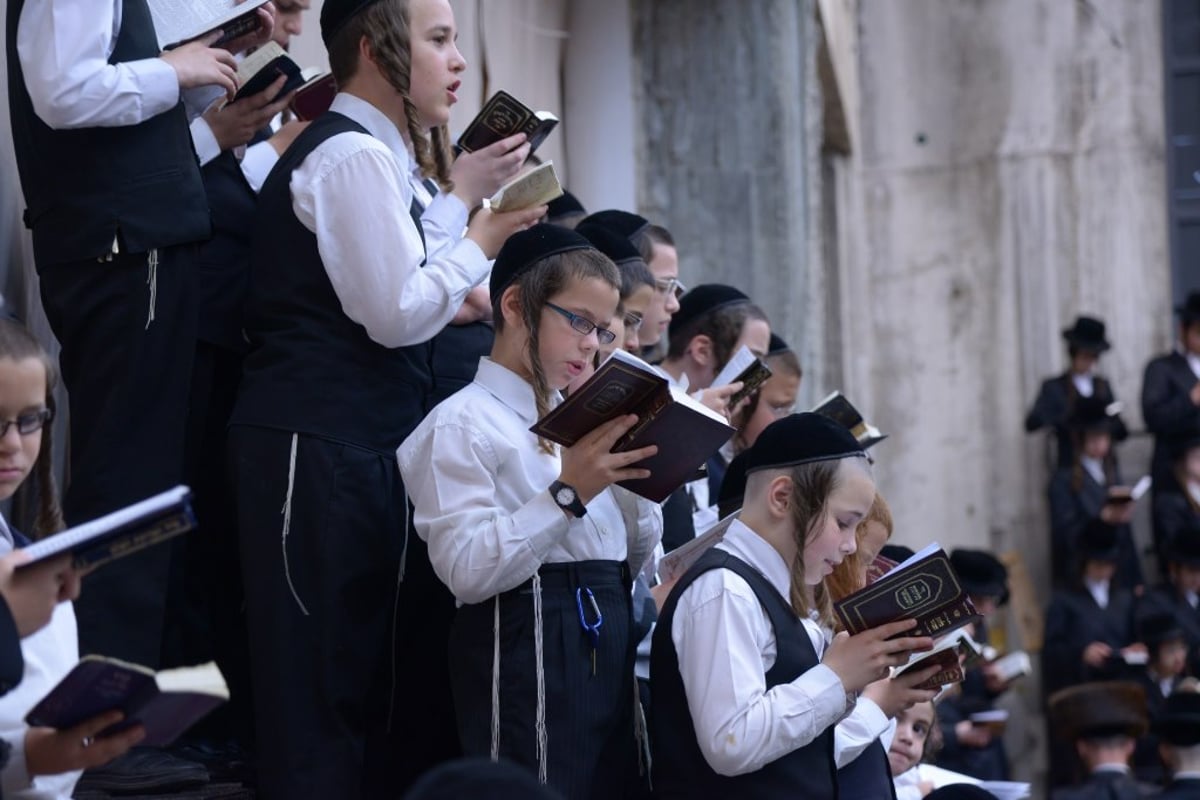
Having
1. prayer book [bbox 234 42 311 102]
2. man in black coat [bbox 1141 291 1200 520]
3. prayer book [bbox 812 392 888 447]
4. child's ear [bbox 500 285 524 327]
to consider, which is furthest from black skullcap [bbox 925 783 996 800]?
man in black coat [bbox 1141 291 1200 520]

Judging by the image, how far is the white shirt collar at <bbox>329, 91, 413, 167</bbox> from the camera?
13.0 feet

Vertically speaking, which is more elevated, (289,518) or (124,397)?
(124,397)

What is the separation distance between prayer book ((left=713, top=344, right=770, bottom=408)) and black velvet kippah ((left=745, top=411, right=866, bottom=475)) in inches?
21.4

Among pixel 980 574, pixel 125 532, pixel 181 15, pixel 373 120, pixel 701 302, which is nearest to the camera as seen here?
pixel 125 532

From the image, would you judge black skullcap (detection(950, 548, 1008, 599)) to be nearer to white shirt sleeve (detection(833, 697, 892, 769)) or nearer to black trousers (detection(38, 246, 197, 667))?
white shirt sleeve (detection(833, 697, 892, 769))

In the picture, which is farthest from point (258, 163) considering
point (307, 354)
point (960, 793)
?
point (960, 793)

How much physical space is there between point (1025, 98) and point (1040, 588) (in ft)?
10.9

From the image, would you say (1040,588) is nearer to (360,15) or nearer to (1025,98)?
(1025,98)

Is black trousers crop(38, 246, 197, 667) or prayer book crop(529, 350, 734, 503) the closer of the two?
prayer book crop(529, 350, 734, 503)

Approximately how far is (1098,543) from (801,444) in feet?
25.9

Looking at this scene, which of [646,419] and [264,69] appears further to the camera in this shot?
[264,69]

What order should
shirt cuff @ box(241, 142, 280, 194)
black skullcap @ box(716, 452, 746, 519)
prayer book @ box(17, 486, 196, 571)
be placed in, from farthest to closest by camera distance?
black skullcap @ box(716, 452, 746, 519) < shirt cuff @ box(241, 142, 280, 194) < prayer book @ box(17, 486, 196, 571)

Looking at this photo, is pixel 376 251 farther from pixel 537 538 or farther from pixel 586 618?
pixel 586 618

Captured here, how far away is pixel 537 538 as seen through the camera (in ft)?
11.4
